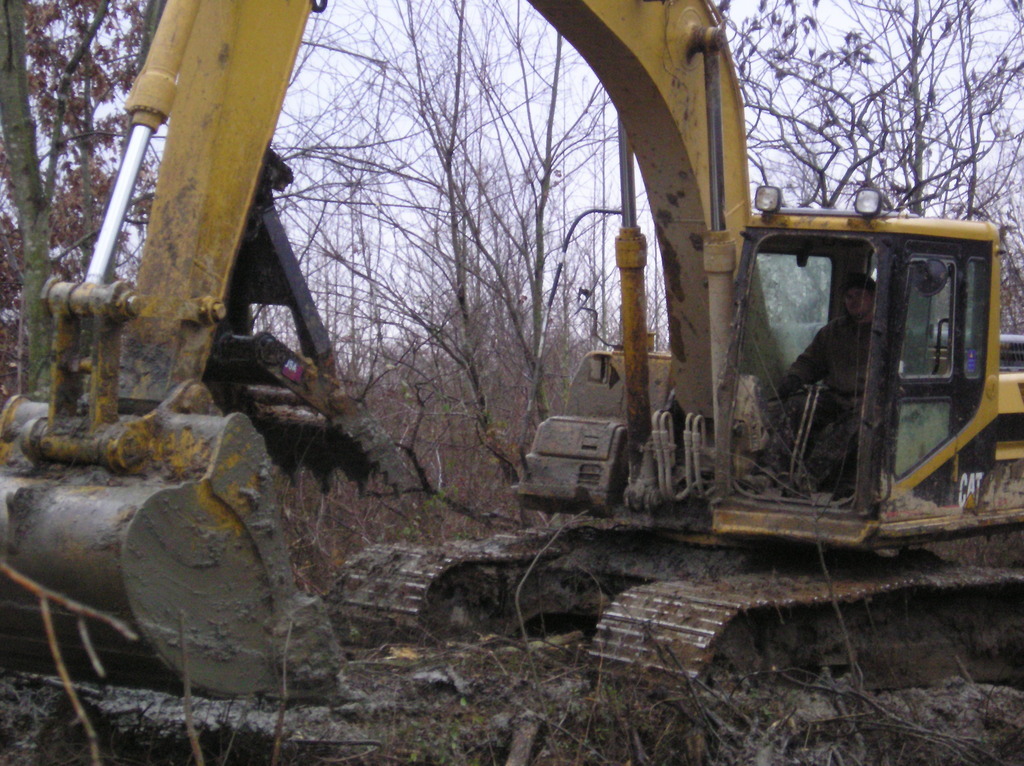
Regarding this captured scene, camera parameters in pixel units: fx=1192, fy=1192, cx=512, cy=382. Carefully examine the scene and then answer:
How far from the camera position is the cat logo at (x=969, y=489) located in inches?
241

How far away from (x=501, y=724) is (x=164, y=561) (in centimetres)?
Result: 166

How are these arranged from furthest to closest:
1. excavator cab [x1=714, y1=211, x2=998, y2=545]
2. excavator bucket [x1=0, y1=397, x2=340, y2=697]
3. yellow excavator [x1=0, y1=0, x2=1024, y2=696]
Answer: excavator cab [x1=714, y1=211, x2=998, y2=545]
yellow excavator [x1=0, y1=0, x2=1024, y2=696]
excavator bucket [x1=0, y1=397, x2=340, y2=697]

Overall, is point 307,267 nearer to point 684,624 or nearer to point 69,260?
point 69,260

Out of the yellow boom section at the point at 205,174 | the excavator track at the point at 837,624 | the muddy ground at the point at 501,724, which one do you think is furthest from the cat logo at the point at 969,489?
the yellow boom section at the point at 205,174

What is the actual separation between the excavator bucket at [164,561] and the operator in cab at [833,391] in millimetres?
3038

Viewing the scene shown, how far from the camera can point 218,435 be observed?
141 inches

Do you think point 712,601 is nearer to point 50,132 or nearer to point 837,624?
point 837,624

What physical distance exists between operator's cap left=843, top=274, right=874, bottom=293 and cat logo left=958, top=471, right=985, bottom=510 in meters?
1.08

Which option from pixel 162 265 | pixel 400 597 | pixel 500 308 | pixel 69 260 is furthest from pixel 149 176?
pixel 162 265

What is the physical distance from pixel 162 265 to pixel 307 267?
657 centimetres

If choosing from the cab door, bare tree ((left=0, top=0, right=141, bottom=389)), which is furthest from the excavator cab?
bare tree ((left=0, top=0, right=141, bottom=389))

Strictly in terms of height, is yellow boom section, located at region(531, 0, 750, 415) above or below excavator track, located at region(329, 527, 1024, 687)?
above

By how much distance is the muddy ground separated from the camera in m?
4.12

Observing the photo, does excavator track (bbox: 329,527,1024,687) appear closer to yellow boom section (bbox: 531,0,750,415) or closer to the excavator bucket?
yellow boom section (bbox: 531,0,750,415)
